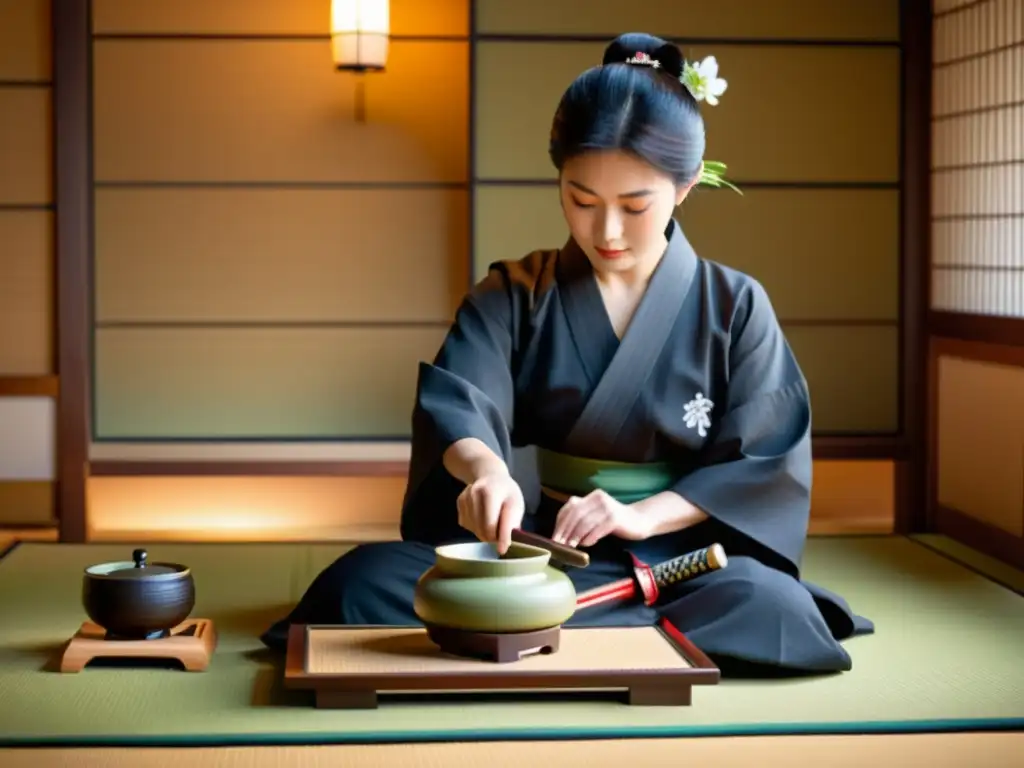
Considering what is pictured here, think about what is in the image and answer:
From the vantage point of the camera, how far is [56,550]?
15.1 ft

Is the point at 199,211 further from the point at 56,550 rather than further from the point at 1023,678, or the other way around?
the point at 1023,678

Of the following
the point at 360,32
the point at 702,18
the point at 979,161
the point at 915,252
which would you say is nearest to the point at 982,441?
the point at 915,252

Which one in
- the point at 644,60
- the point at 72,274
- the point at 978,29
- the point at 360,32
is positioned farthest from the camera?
the point at 72,274

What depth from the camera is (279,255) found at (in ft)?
17.2

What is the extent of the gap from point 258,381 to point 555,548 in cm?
264

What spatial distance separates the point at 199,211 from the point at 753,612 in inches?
110

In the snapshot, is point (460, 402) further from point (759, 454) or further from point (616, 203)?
point (759, 454)

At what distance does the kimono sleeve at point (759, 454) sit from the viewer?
10.5 ft

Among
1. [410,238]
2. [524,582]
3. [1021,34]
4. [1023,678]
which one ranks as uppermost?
[1021,34]

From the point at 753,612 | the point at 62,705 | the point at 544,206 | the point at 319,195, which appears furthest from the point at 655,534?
the point at 319,195

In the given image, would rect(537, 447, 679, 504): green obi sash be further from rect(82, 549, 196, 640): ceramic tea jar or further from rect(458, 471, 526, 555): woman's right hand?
rect(82, 549, 196, 640): ceramic tea jar

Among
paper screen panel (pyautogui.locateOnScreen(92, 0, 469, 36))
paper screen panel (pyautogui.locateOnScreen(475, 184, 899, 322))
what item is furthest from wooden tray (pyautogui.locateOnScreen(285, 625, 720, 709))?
paper screen panel (pyautogui.locateOnScreen(92, 0, 469, 36))

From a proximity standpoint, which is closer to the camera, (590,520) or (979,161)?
(590,520)

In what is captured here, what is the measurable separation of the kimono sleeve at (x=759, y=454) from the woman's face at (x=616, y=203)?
0.30m
